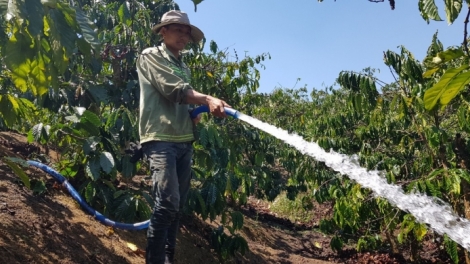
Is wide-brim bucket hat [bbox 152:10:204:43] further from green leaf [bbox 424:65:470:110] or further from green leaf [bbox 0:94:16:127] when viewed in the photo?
green leaf [bbox 424:65:470:110]

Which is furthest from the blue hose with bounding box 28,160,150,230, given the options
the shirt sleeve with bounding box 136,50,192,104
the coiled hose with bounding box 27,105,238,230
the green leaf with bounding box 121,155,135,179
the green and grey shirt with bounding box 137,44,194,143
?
the shirt sleeve with bounding box 136,50,192,104

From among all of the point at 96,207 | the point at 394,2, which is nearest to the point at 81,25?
the point at 394,2

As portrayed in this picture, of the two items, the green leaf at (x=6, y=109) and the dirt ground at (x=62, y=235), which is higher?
the green leaf at (x=6, y=109)

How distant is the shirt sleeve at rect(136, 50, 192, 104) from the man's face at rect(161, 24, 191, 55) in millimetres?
162

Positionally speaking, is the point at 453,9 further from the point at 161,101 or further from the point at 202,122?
the point at 202,122

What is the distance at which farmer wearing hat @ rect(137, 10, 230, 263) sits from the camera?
2.36 metres

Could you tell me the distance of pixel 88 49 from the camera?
1468 mm

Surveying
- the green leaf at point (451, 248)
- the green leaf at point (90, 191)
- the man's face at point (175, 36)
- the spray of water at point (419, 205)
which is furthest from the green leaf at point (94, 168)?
the green leaf at point (451, 248)

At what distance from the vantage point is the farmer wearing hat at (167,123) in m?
2.36

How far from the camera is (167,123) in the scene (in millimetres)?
2471

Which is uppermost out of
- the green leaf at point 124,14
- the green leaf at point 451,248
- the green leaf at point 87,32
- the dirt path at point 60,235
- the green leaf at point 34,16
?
the green leaf at point 124,14

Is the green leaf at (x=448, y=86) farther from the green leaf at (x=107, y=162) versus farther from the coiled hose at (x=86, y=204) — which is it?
the green leaf at (x=107, y=162)

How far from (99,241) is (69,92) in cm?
106

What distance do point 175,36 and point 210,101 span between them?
0.57 metres
